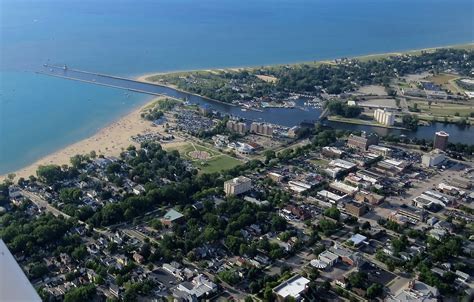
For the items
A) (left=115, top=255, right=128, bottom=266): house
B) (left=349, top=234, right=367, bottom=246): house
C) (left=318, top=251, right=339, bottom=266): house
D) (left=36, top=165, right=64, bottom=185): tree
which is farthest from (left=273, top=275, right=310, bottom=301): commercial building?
(left=36, top=165, right=64, bottom=185): tree

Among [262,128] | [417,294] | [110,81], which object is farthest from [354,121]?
[110,81]

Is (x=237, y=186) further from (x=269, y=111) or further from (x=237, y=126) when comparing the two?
(x=269, y=111)

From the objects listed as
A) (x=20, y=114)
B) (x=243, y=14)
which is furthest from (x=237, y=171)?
(x=243, y=14)

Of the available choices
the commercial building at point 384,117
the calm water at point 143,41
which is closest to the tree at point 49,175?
the calm water at point 143,41

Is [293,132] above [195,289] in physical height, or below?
above

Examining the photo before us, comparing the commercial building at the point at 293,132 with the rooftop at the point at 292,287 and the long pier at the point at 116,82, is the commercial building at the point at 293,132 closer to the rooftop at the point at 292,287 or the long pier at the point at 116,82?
the long pier at the point at 116,82

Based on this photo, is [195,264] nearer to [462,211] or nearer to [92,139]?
[462,211]
